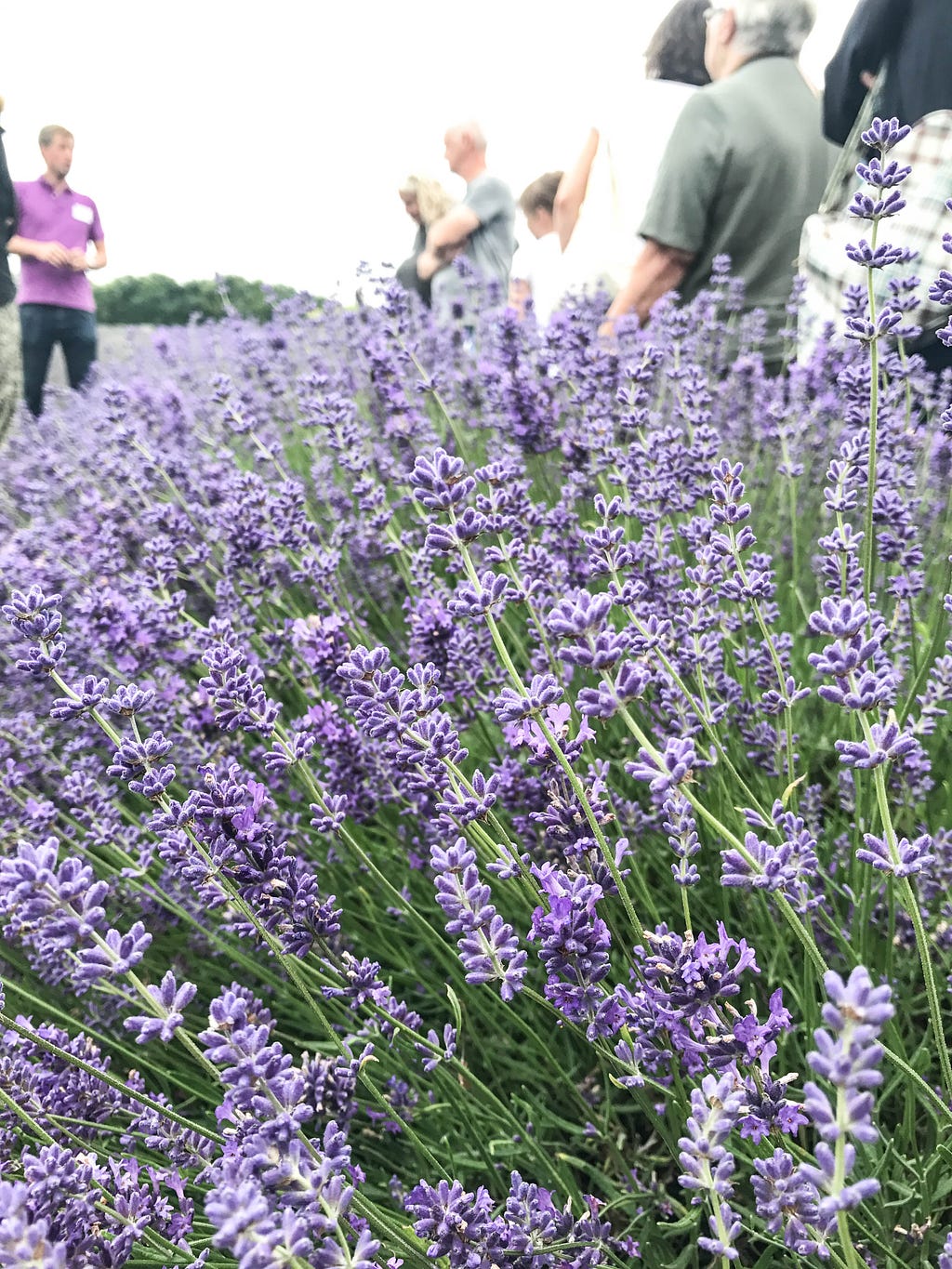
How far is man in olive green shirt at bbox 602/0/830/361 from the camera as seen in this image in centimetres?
375

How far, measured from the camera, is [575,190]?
535 cm

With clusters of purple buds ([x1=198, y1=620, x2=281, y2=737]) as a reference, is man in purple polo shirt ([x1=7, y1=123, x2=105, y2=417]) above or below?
above

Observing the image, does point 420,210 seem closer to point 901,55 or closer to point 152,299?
point 901,55

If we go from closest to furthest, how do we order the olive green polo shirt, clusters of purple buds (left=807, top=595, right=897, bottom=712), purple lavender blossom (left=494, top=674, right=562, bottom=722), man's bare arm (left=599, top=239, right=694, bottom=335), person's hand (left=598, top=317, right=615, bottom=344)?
clusters of purple buds (left=807, top=595, right=897, bottom=712) < purple lavender blossom (left=494, top=674, right=562, bottom=722) < person's hand (left=598, top=317, right=615, bottom=344) < the olive green polo shirt < man's bare arm (left=599, top=239, right=694, bottom=335)

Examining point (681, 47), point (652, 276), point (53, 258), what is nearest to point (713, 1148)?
point (652, 276)

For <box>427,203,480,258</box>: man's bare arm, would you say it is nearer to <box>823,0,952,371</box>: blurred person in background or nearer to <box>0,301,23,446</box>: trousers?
<box>823,0,952,371</box>: blurred person in background

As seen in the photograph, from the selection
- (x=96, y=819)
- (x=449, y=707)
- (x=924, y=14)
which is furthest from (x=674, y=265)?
(x=96, y=819)

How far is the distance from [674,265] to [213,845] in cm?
382

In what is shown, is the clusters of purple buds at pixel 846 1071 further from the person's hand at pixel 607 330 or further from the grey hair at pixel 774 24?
the grey hair at pixel 774 24

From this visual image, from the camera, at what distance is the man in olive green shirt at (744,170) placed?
12.3ft

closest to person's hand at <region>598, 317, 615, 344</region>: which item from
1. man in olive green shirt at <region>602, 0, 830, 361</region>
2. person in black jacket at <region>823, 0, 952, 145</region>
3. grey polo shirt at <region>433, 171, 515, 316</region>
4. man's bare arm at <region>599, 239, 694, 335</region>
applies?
man in olive green shirt at <region>602, 0, 830, 361</region>

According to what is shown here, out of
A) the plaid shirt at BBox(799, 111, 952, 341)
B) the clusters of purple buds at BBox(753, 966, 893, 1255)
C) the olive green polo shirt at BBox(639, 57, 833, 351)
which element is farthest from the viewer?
the olive green polo shirt at BBox(639, 57, 833, 351)

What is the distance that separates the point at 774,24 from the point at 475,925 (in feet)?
14.4

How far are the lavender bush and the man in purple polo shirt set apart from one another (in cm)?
421
